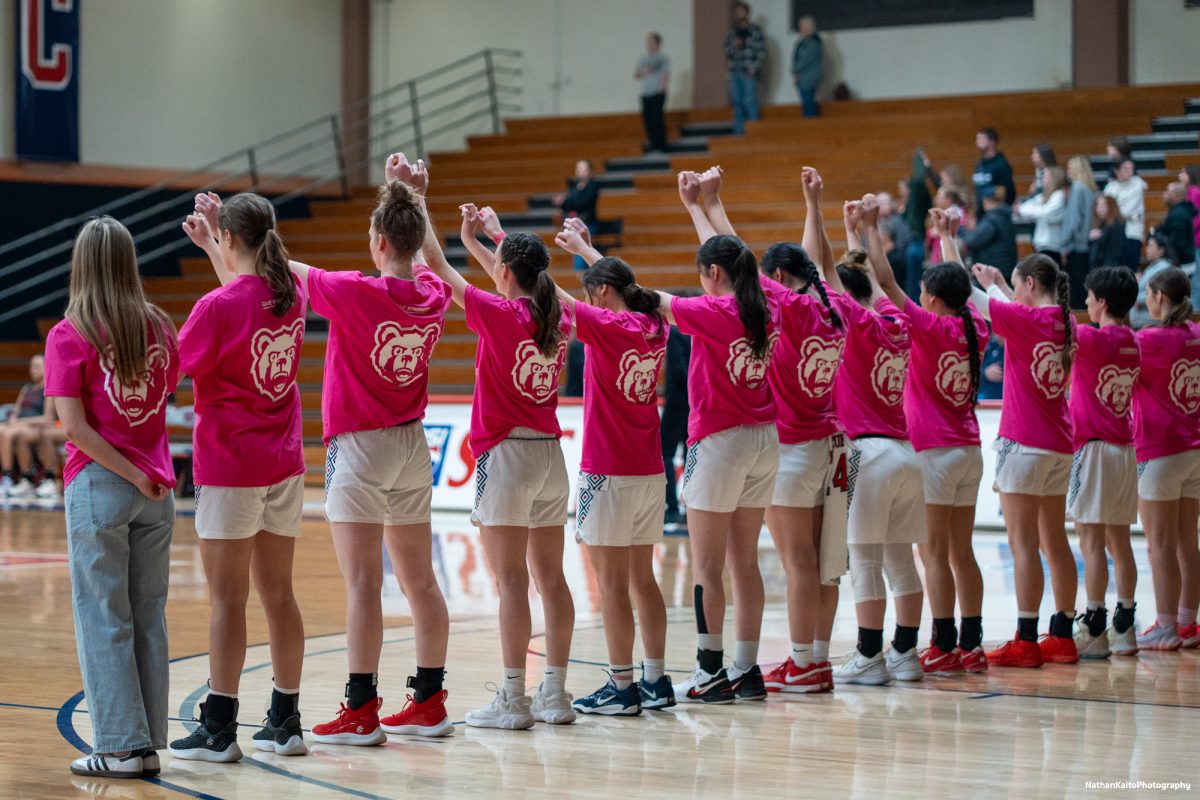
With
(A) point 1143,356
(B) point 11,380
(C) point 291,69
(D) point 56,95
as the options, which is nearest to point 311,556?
(A) point 1143,356

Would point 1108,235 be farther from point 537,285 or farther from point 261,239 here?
point 261,239

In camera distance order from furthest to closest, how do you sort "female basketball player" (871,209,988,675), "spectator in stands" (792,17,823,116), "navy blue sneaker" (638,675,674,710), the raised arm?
1. "spectator in stands" (792,17,823,116)
2. "female basketball player" (871,209,988,675)
3. the raised arm
4. "navy blue sneaker" (638,675,674,710)

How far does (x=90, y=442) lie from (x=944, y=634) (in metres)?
4.08

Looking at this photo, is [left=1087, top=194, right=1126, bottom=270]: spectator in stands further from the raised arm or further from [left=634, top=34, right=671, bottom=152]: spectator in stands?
[left=634, top=34, right=671, bottom=152]: spectator in stands

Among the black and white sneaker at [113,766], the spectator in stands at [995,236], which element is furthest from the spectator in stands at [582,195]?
the black and white sneaker at [113,766]

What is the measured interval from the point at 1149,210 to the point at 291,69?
12450 millimetres

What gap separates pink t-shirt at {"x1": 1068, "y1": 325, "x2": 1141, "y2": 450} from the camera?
7.79 metres

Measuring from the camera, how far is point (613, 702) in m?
6.14

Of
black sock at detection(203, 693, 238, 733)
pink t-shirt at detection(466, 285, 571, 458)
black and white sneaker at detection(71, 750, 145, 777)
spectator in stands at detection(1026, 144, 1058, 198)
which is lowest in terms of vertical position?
black and white sneaker at detection(71, 750, 145, 777)

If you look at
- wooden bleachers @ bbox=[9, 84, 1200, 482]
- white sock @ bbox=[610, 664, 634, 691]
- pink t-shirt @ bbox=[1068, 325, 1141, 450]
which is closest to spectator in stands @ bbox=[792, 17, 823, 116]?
wooden bleachers @ bbox=[9, 84, 1200, 482]

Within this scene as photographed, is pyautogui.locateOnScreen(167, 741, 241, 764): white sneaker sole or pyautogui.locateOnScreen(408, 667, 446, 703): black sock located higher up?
pyautogui.locateOnScreen(408, 667, 446, 703): black sock

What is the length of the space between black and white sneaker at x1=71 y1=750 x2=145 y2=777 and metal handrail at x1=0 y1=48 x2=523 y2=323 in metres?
15.9

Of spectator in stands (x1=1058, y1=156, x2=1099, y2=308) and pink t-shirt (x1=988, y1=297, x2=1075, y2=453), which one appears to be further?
spectator in stands (x1=1058, y1=156, x2=1099, y2=308)

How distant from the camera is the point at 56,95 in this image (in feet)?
64.6
